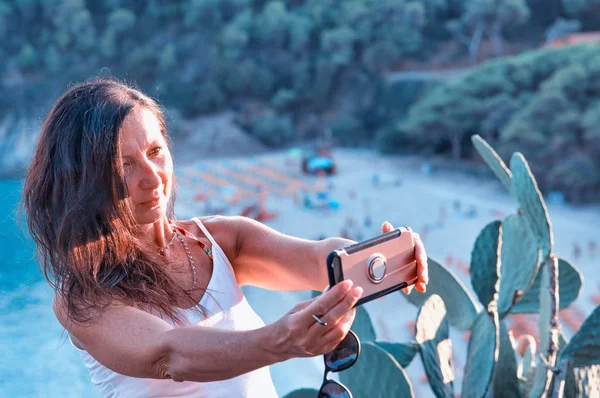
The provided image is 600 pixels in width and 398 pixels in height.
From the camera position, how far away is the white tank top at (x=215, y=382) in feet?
2.14

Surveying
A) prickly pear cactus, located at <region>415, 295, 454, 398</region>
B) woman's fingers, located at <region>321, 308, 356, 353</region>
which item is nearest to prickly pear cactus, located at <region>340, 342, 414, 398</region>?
prickly pear cactus, located at <region>415, 295, 454, 398</region>

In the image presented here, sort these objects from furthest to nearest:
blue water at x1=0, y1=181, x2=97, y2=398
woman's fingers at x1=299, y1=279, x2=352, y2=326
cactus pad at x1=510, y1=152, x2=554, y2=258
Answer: cactus pad at x1=510, y1=152, x2=554, y2=258
blue water at x1=0, y1=181, x2=97, y2=398
woman's fingers at x1=299, y1=279, x2=352, y2=326

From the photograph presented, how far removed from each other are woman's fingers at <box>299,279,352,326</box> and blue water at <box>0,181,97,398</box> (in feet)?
1.93

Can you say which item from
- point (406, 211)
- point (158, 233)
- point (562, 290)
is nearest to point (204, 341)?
point (158, 233)

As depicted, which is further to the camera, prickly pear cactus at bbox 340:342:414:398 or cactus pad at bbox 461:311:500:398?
cactus pad at bbox 461:311:500:398

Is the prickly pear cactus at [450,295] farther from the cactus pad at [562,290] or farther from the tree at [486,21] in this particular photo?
the tree at [486,21]

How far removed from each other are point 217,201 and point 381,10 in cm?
1059

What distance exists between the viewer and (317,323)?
51 cm

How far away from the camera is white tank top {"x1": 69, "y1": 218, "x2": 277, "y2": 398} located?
0.65 meters

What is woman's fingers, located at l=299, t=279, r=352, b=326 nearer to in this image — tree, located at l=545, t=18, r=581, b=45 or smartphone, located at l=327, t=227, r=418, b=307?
smartphone, located at l=327, t=227, r=418, b=307

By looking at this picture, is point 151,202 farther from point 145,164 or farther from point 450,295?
point 450,295

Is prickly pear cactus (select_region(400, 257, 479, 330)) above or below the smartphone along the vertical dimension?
below

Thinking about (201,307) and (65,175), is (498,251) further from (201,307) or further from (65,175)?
(65,175)

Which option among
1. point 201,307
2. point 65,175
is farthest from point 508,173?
point 65,175
